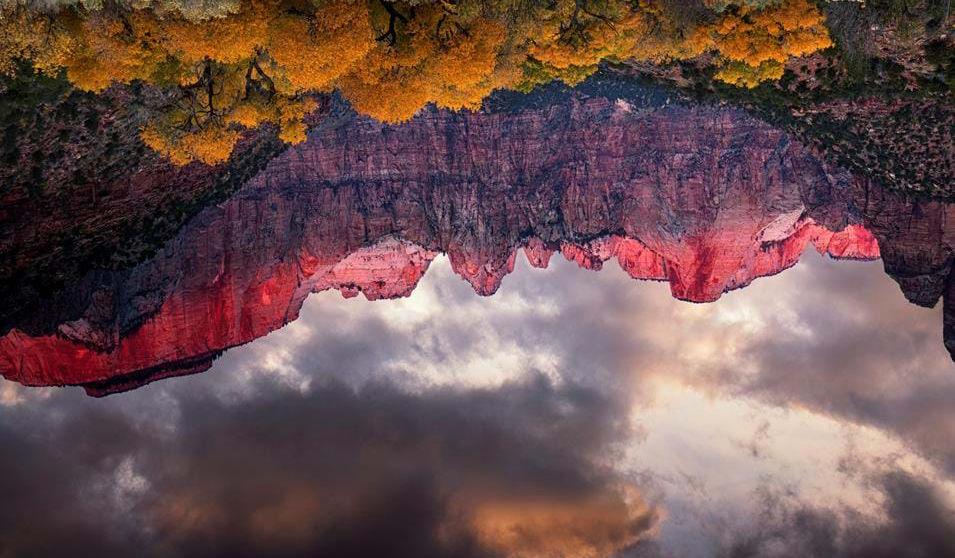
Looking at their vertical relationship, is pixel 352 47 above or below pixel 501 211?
above

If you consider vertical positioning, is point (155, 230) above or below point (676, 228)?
above

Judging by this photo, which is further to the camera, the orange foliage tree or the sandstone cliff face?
the sandstone cliff face

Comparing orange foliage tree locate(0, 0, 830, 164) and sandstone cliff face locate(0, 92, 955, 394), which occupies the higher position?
orange foliage tree locate(0, 0, 830, 164)

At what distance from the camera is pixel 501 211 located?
84.5 metres

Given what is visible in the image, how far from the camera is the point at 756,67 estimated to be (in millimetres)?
33844

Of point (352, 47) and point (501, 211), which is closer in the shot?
point (352, 47)

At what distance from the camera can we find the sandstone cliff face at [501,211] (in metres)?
76.2

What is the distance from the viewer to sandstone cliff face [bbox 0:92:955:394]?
7625 centimetres

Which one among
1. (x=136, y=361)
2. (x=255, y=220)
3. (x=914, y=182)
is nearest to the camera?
(x=914, y=182)

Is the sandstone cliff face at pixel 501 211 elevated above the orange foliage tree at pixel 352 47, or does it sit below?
below

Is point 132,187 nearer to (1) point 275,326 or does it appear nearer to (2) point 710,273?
(1) point 275,326

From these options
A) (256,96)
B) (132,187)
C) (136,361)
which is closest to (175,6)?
(256,96)

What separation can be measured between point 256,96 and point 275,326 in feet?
180

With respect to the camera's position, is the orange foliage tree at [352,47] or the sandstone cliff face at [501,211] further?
the sandstone cliff face at [501,211]
